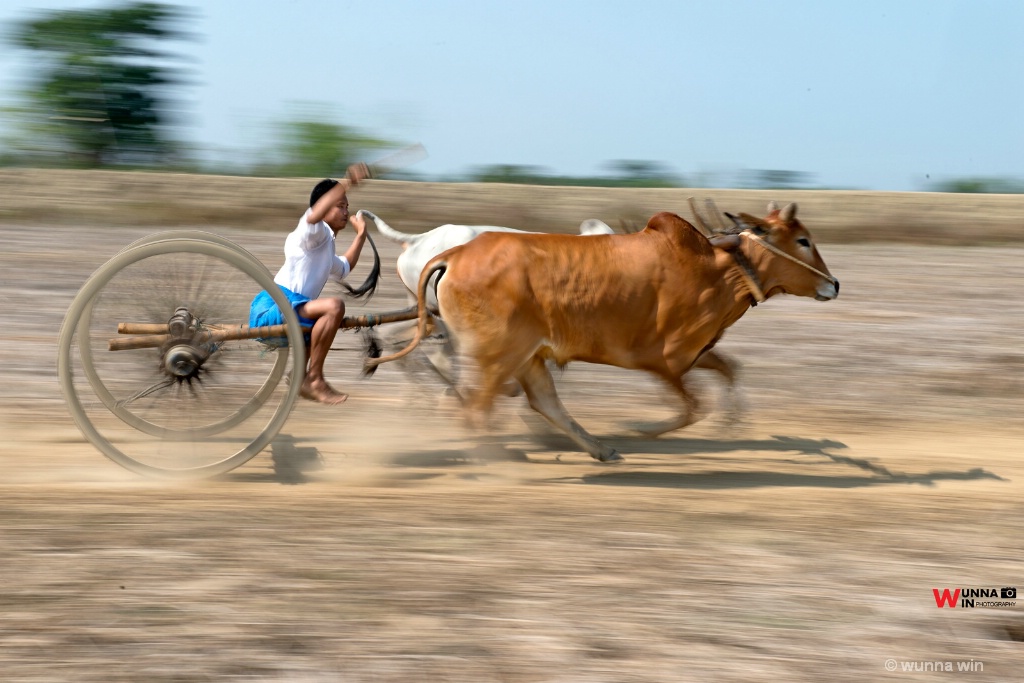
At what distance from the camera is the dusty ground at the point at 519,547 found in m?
4.22

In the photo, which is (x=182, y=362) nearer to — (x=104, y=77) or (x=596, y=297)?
(x=596, y=297)

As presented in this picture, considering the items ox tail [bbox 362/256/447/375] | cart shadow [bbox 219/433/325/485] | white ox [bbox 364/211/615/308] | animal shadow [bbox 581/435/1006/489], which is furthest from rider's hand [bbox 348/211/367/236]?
animal shadow [bbox 581/435/1006/489]

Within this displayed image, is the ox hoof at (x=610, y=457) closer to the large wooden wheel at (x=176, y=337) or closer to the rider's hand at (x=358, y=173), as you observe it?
the large wooden wheel at (x=176, y=337)

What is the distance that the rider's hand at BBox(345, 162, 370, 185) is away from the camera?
6.76 m

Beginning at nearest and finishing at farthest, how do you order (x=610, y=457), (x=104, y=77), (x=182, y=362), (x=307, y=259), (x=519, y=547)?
(x=519, y=547) → (x=182, y=362) → (x=307, y=259) → (x=610, y=457) → (x=104, y=77)

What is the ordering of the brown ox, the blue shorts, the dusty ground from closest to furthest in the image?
the dusty ground < the blue shorts < the brown ox

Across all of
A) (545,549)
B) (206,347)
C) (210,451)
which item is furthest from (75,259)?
(545,549)

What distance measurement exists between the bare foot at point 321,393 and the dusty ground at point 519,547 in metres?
0.52

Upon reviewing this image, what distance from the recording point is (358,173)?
6801 mm

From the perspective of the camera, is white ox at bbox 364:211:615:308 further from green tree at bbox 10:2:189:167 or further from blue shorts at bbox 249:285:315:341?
green tree at bbox 10:2:189:167

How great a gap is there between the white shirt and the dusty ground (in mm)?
1196

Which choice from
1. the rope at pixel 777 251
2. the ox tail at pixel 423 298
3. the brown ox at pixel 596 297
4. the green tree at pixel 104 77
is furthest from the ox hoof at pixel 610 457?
the green tree at pixel 104 77

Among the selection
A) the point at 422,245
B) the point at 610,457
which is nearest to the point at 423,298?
the point at 422,245

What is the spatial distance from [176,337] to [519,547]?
2.44 meters
